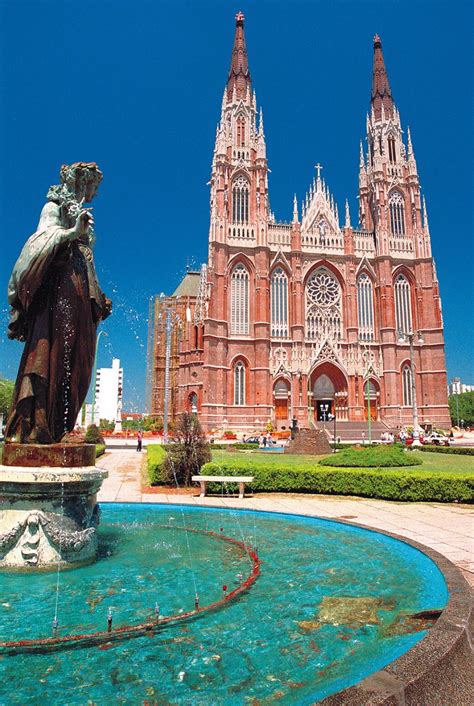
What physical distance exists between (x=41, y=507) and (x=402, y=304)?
5268 centimetres

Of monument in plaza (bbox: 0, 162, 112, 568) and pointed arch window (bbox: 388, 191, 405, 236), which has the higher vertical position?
pointed arch window (bbox: 388, 191, 405, 236)

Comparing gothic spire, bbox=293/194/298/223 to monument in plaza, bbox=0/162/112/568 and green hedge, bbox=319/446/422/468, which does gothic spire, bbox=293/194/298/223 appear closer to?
green hedge, bbox=319/446/422/468

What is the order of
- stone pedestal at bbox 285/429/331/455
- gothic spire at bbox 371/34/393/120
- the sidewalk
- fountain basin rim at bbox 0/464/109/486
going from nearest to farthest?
fountain basin rim at bbox 0/464/109/486 < the sidewalk < stone pedestal at bbox 285/429/331/455 < gothic spire at bbox 371/34/393/120

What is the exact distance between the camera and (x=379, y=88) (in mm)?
60031

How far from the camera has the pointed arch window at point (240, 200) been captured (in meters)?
51.3

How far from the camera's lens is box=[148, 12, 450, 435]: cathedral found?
47.9 meters

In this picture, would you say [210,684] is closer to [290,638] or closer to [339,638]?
[290,638]

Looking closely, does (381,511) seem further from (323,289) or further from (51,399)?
(323,289)

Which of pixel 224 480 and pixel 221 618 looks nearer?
pixel 221 618

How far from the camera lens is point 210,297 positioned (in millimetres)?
47719

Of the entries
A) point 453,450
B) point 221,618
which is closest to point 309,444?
point 453,450

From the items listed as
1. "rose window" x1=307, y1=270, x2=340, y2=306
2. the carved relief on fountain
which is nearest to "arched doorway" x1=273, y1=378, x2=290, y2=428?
"rose window" x1=307, y1=270, x2=340, y2=306

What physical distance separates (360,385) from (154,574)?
4668 centimetres

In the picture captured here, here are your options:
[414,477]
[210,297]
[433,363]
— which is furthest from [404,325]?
[414,477]
